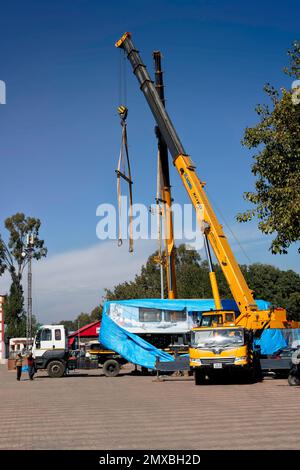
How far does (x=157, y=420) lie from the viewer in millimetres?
12250

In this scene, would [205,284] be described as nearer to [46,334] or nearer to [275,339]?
[46,334]

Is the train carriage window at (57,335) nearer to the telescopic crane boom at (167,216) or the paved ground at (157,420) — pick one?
the telescopic crane boom at (167,216)

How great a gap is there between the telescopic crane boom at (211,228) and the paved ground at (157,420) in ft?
15.8

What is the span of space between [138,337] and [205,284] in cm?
4635

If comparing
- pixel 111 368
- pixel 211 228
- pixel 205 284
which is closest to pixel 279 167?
pixel 211 228

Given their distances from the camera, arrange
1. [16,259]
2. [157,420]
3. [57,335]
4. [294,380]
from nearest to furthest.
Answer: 1. [157,420]
2. [294,380]
3. [57,335]
4. [16,259]

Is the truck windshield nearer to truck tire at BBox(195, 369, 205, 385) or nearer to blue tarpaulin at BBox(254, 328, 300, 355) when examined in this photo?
truck tire at BBox(195, 369, 205, 385)

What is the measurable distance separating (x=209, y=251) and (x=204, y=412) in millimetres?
13734

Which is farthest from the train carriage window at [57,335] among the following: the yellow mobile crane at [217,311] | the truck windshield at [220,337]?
the truck windshield at [220,337]

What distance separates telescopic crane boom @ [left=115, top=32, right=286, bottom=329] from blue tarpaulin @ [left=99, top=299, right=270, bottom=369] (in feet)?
16.1

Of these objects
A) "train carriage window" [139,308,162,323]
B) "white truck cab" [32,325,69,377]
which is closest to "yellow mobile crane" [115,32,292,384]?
"train carriage window" [139,308,162,323]

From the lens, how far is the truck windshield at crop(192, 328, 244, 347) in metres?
22.6
